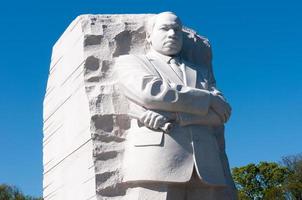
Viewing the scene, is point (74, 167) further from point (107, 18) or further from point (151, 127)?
point (107, 18)

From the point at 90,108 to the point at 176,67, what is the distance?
1116mm

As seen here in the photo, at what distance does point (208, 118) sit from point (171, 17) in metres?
1.31

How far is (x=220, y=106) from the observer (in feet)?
20.1

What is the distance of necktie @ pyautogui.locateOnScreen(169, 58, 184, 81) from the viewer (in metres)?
6.20

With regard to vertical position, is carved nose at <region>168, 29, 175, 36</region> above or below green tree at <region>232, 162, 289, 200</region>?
below

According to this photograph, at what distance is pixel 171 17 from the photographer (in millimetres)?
6398

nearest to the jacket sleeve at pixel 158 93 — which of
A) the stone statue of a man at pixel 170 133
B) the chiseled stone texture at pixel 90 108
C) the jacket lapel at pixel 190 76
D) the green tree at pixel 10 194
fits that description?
the stone statue of a man at pixel 170 133

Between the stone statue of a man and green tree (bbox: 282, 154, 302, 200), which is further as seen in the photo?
green tree (bbox: 282, 154, 302, 200)

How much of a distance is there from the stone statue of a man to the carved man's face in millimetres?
196

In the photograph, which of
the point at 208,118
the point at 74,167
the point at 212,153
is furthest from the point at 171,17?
the point at 74,167

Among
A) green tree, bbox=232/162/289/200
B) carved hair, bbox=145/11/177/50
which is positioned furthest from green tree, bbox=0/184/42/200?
carved hair, bbox=145/11/177/50

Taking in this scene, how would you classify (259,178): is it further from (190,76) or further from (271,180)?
(190,76)

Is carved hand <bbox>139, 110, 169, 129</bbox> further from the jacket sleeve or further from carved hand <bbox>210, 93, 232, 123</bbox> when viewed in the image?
carved hand <bbox>210, 93, 232, 123</bbox>

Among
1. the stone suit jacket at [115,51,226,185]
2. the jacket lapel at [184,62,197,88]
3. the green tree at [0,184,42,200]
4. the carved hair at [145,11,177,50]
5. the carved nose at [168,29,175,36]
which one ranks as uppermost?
the green tree at [0,184,42,200]
